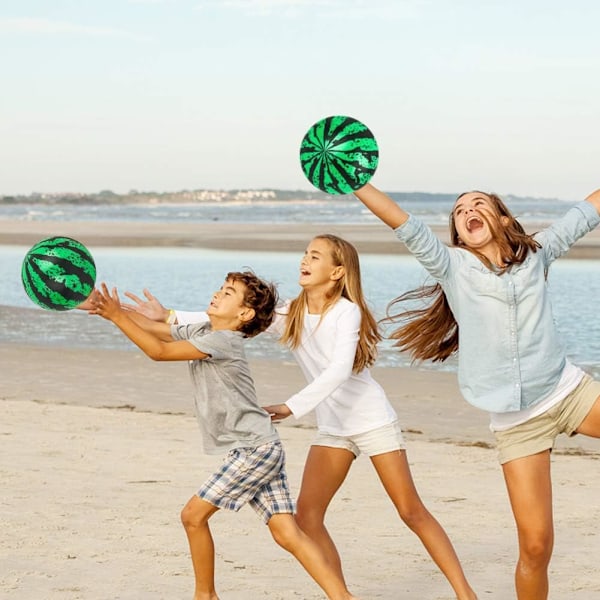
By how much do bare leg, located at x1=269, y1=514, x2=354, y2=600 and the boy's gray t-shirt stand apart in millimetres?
334

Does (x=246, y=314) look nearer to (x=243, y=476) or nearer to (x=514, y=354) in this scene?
(x=243, y=476)

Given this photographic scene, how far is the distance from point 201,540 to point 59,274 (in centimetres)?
114

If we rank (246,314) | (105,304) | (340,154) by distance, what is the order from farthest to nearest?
(246,314)
(340,154)
(105,304)

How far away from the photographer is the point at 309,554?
4613mm

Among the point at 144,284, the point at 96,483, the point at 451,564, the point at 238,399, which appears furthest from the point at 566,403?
the point at 144,284

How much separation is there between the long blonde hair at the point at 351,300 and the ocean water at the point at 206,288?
15.3ft

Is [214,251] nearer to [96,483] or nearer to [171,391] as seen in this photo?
[171,391]

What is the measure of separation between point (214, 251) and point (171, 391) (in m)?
26.5

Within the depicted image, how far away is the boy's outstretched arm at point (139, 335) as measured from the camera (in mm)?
4395

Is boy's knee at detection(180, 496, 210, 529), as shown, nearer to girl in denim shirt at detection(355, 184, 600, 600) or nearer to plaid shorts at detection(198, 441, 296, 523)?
plaid shorts at detection(198, 441, 296, 523)

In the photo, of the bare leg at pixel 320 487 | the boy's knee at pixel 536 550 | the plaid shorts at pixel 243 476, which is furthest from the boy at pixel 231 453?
the boy's knee at pixel 536 550

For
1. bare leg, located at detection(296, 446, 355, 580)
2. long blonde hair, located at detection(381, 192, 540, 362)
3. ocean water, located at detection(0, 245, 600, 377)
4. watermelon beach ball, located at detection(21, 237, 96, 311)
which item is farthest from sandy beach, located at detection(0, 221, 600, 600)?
ocean water, located at detection(0, 245, 600, 377)

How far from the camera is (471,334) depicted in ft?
14.8

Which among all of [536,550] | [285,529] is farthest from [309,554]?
[536,550]
